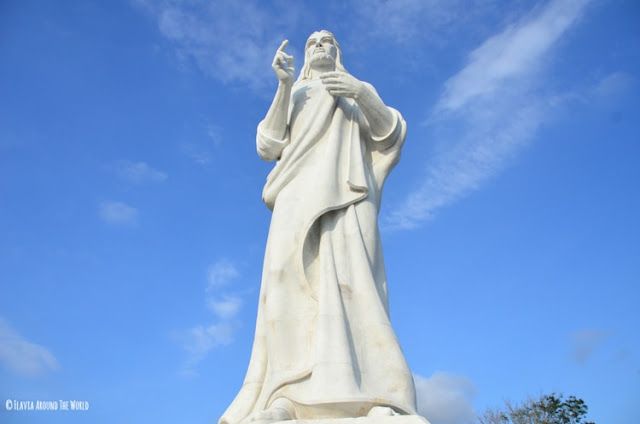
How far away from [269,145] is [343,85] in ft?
4.31

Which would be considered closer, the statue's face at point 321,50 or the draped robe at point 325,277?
the draped robe at point 325,277

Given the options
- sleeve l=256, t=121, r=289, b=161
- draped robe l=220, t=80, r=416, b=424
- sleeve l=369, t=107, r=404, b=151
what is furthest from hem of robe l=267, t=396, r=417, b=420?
sleeve l=369, t=107, r=404, b=151

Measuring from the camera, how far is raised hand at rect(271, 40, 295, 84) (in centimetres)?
803

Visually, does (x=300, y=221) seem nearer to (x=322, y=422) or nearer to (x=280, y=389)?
(x=280, y=389)

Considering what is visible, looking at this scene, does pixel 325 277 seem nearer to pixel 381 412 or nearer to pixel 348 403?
pixel 348 403

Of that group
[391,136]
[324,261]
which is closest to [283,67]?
[391,136]

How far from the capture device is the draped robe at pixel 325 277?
6.31 m

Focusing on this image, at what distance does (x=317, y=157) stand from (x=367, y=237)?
4.44ft

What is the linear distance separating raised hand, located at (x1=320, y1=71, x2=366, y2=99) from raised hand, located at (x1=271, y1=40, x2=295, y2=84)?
1.66ft

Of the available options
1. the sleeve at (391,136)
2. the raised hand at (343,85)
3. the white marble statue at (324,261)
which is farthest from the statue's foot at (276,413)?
the raised hand at (343,85)

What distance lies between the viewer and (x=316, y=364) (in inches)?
248

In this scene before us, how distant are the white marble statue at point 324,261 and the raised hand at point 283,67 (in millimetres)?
14

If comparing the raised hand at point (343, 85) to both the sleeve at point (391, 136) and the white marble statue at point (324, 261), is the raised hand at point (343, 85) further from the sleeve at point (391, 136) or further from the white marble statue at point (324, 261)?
the sleeve at point (391, 136)

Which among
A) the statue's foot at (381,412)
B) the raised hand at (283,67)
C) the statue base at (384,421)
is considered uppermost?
the raised hand at (283,67)
